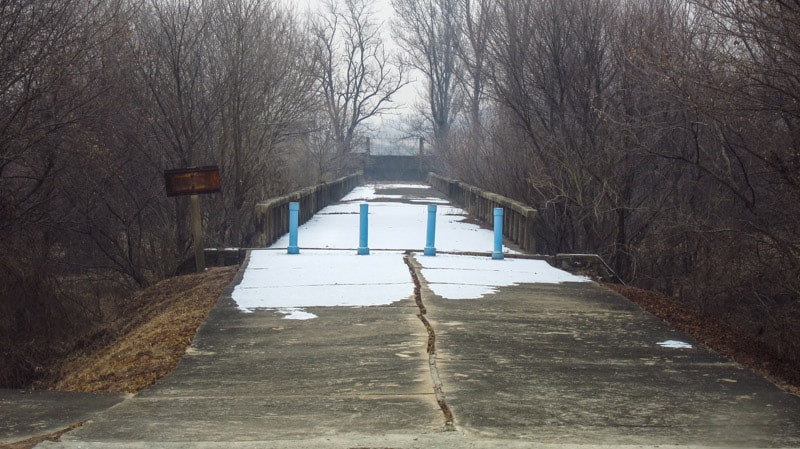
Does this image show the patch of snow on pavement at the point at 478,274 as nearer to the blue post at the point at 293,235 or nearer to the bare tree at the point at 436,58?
the blue post at the point at 293,235

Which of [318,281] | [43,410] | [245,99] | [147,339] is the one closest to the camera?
[43,410]

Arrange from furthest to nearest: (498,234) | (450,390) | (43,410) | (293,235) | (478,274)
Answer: (293,235), (498,234), (478,274), (450,390), (43,410)

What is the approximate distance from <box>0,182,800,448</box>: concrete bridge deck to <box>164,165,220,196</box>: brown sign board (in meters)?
3.15

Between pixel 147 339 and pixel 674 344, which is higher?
pixel 674 344

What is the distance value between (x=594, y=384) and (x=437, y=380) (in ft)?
3.97

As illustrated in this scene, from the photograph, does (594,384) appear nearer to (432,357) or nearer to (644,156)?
(432,357)

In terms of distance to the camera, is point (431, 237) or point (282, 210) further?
point (282, 210)

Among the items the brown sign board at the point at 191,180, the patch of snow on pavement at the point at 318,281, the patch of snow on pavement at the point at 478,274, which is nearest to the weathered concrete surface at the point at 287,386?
the patch of snow on pavement at the point at 318,281

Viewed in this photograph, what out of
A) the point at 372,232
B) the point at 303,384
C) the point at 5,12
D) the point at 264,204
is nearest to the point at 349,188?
the point at 372,232

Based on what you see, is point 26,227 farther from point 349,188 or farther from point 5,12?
point 349,188

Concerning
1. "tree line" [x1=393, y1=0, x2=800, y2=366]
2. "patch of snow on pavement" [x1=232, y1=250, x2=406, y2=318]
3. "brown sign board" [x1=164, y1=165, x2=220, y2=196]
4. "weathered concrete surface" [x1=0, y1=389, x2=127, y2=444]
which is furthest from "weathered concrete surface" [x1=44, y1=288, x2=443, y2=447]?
"tree line" [x1=393, y1=0, x2=800, y2=366]

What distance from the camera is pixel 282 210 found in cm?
2166

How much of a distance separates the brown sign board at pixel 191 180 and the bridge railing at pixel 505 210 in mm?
5778

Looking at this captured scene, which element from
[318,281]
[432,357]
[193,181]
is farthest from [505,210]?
[432,357]
